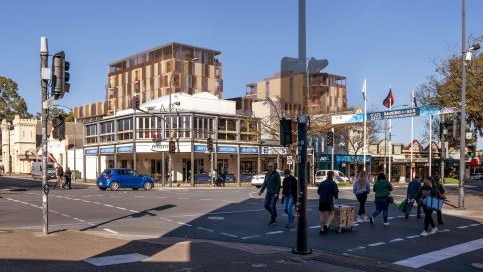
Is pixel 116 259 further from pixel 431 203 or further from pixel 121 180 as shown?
pixel 121 180

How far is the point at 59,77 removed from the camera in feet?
41.6

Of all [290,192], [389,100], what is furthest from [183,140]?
[290,192]

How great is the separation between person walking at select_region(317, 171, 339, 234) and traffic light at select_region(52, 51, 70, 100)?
7.05m

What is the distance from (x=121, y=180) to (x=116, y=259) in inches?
1051

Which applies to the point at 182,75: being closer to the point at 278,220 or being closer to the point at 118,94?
the point at 118,94

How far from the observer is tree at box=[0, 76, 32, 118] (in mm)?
75812

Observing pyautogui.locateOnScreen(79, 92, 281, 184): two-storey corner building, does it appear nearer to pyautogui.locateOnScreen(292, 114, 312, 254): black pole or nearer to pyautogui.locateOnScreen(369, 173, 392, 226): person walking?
pyautogui.locateOnScreen(369, 173, 392, 226): person walking

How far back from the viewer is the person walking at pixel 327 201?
1378cm

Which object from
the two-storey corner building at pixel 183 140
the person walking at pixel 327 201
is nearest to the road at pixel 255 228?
the person walking at pixel 327 201

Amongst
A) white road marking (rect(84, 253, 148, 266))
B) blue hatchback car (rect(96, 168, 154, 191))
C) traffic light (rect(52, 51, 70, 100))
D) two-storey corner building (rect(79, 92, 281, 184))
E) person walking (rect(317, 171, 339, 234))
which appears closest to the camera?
white road marking (rect(84, 253, 148, 266))

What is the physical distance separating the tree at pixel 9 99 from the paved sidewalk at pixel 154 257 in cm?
7094

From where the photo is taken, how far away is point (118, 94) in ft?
319

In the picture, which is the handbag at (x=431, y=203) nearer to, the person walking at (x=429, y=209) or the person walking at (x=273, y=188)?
the person walking at (x=429, y=209)

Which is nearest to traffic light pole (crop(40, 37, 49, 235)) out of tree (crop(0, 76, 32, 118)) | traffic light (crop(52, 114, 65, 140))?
traffic light (crop(52, 114, 65, 140))
